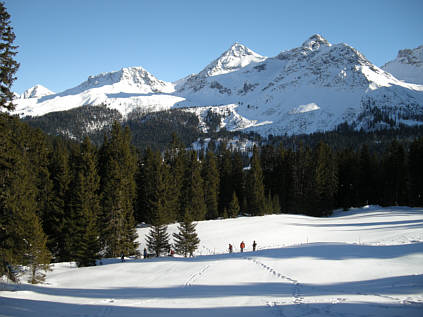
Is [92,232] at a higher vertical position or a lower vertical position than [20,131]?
lower

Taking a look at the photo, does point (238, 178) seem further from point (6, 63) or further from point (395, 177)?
point (6, 63)

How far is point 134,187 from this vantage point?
45.4 metres

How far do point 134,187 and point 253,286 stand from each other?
109 ft

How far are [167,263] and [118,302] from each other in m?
10.4

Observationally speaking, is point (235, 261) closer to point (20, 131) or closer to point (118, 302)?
point (118, 302)

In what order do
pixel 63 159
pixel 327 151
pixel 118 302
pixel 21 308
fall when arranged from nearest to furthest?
pixel 21 308, pixel 118 302, pixel 63 159, pixel 327 151

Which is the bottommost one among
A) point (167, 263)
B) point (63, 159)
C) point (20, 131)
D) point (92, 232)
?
point (167, 263)

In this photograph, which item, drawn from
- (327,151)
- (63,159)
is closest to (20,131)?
(63,159)

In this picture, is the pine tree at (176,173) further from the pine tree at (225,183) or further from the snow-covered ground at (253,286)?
the snow-covered ground at (253,286)

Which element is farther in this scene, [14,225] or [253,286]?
[14,225]

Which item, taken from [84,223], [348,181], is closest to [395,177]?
[348,181]

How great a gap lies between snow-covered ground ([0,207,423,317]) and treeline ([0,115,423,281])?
11.2 feet

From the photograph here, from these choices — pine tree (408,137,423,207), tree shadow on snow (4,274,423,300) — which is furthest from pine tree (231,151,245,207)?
tree shadow on snow (4,274,423,300)

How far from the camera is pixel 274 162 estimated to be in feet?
239
